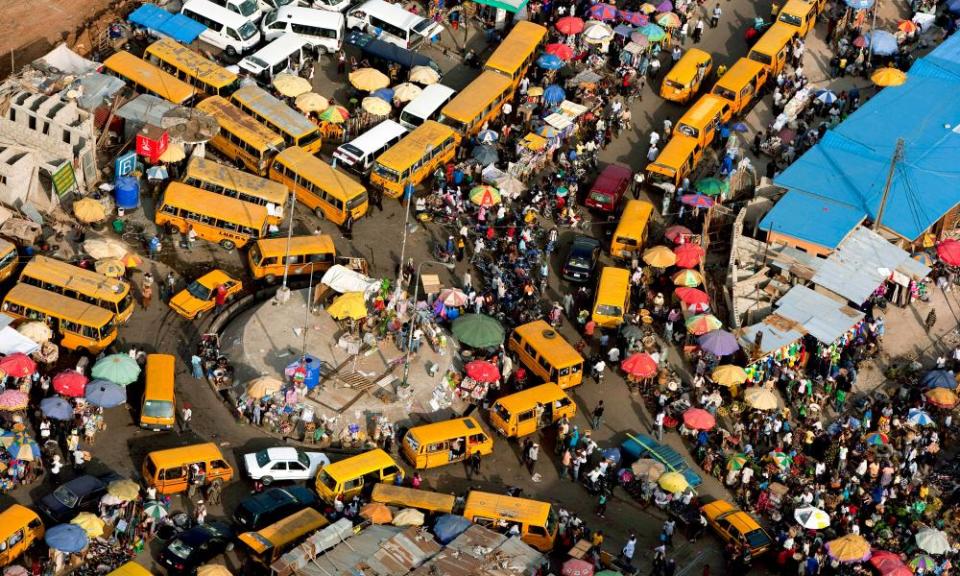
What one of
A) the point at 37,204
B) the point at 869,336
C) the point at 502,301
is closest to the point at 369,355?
the point at 502,301

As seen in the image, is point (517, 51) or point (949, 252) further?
point (517, 51)

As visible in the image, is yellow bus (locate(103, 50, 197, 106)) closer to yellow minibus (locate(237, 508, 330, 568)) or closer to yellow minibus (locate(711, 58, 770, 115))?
yellow minibus (locate(711, 58, 770, 115))

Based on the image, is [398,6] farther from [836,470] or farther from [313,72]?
[836,470]

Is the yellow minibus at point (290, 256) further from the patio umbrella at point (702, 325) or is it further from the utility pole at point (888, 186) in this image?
the utility pole at point (888, 186)

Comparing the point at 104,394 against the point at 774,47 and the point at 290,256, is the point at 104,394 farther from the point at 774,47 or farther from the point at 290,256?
the point at 774,47

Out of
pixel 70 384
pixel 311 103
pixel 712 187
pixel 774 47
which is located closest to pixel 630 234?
pixel 712 187

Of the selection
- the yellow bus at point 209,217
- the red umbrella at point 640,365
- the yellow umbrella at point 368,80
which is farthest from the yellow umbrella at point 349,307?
the yellow umbrella at point 368,80

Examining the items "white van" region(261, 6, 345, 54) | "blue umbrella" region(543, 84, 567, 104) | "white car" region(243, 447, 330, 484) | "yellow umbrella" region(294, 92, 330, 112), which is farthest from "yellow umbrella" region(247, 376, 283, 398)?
"white van" region(261, 6, 345, 54)
